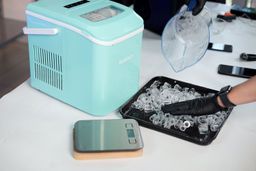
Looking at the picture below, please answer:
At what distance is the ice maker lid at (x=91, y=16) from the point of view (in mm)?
933

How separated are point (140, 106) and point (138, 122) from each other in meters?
0.07

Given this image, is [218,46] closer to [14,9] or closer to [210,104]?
[210,104]

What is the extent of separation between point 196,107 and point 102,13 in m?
0.35

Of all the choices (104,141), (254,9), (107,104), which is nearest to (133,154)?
(104,141)

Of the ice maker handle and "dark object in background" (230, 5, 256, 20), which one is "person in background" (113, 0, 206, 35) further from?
the ice maker handle

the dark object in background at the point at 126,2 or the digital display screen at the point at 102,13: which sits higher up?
the digital display screen at the point at 102,13

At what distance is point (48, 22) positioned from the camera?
993mm

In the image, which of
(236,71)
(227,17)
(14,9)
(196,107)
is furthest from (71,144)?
(14,9)

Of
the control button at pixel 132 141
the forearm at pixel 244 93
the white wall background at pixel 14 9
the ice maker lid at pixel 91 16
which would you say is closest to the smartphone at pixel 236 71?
the forearm at pixel 244 93

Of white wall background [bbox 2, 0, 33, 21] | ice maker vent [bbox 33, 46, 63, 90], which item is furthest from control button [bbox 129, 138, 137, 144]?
white wall background [bbox 2, 0, 33, 21]

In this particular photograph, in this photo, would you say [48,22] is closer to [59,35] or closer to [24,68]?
[59,35]

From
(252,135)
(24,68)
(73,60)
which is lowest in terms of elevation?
(24,68)

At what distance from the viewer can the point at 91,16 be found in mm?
986

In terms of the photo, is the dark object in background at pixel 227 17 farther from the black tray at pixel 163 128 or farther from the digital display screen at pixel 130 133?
the digital display screen at pixel 130 133
